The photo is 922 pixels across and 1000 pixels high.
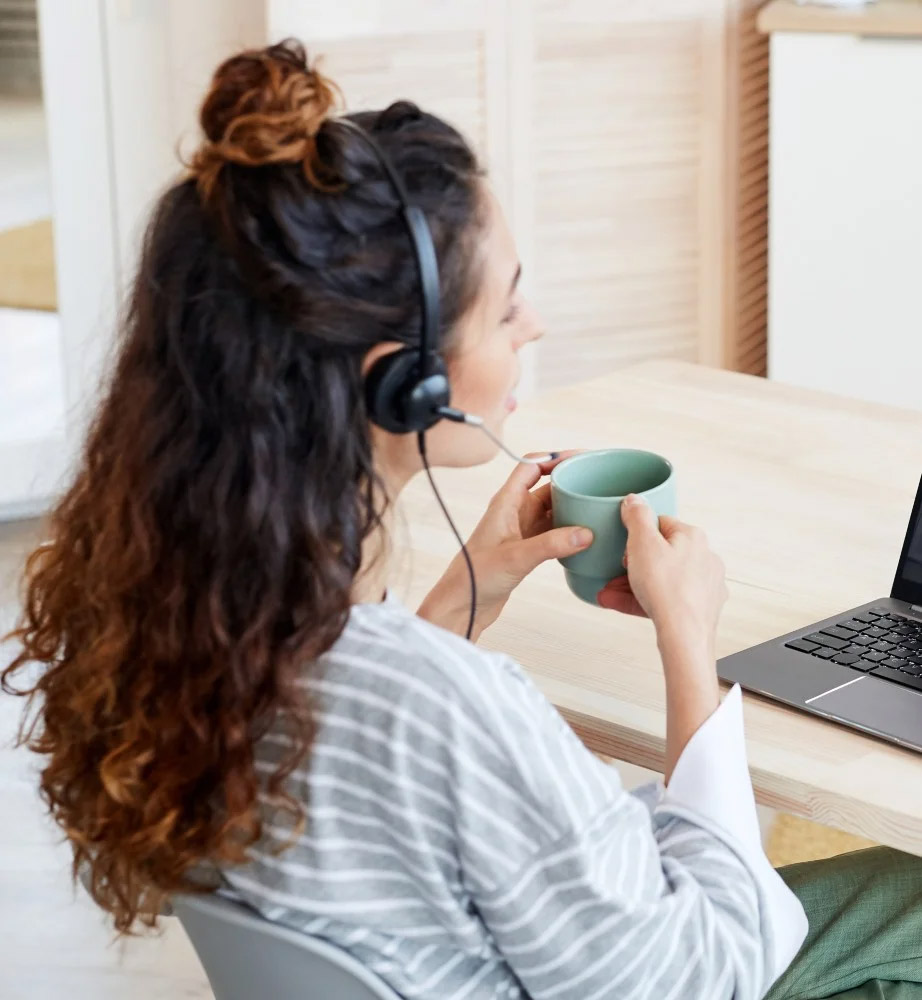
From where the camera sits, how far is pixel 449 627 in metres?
1.18

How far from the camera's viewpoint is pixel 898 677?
1.08 m

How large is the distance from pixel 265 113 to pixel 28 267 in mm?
2450

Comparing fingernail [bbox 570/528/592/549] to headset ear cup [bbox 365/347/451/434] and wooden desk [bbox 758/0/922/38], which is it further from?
wooden desk [bbox 758/0/922/38]

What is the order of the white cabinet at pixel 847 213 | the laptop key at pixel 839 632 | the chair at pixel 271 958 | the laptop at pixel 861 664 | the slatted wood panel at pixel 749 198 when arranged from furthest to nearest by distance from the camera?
1. the slatted wood panel at pixel 749 198
2. the white cabinet at pixel 847 213
3. the laptop key at pixel 839 632
4. the laptop at pixel 861 664
5. the chair at pixel 271 958

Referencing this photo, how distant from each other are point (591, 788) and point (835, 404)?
92cm

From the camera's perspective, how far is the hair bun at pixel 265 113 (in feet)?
2.77

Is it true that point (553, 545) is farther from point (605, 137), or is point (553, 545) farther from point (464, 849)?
point (605, 137)

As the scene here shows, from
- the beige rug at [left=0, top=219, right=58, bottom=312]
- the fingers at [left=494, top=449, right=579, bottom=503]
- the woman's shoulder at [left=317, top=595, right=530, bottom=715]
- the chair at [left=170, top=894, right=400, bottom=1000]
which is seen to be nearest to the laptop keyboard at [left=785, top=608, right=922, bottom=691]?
the fingers at [left=494, top=449, right=579, bottom=503]

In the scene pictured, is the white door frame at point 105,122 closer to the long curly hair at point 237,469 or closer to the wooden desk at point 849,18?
the wooden desk at point 849,18

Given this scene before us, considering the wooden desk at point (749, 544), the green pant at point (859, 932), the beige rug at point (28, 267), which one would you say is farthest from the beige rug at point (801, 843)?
the beige rug at point (28, 267)

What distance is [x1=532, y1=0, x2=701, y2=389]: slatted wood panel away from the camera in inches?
117

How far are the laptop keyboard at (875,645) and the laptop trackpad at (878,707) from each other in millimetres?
15

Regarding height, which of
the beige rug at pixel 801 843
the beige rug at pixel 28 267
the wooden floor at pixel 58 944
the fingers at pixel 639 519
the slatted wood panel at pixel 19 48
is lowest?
the wooden floor at pixel 58 944

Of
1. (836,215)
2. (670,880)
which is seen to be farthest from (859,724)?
(836,215)
